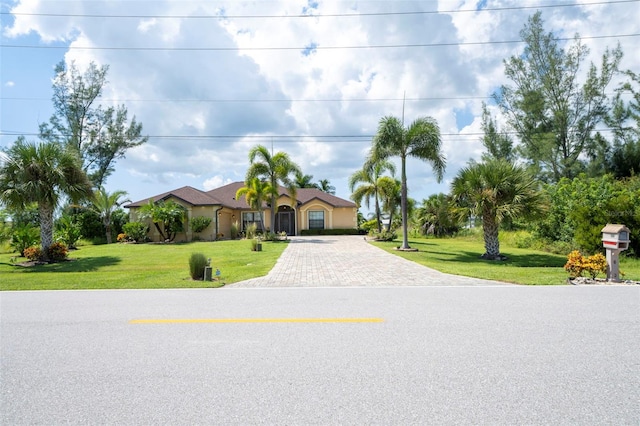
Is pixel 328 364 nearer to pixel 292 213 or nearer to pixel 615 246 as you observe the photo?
pixel 615 246

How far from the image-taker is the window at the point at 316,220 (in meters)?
35.8

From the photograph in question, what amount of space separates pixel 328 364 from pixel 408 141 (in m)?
17.0

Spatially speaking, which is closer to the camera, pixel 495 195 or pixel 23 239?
pixel 495 195

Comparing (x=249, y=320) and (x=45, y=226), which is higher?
(x=45, y=226)

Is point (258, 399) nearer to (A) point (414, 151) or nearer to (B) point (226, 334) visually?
(B) point (226, 334)

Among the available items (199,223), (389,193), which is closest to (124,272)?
(199,223)

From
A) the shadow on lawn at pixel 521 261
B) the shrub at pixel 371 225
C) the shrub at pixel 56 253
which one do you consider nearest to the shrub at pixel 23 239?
the shrub at pixel 56 253

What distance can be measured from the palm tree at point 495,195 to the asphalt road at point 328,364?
9.51 m

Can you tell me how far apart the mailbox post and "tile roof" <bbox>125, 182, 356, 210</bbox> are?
84.9 ft

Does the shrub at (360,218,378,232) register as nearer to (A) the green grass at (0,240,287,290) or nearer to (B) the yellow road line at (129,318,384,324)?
(A) the green grass at (0,240,287,290)

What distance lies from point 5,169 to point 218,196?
20753mm

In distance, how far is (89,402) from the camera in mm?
3209

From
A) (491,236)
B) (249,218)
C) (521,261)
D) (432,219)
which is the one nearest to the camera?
(521,261)

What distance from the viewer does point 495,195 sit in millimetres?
16031
